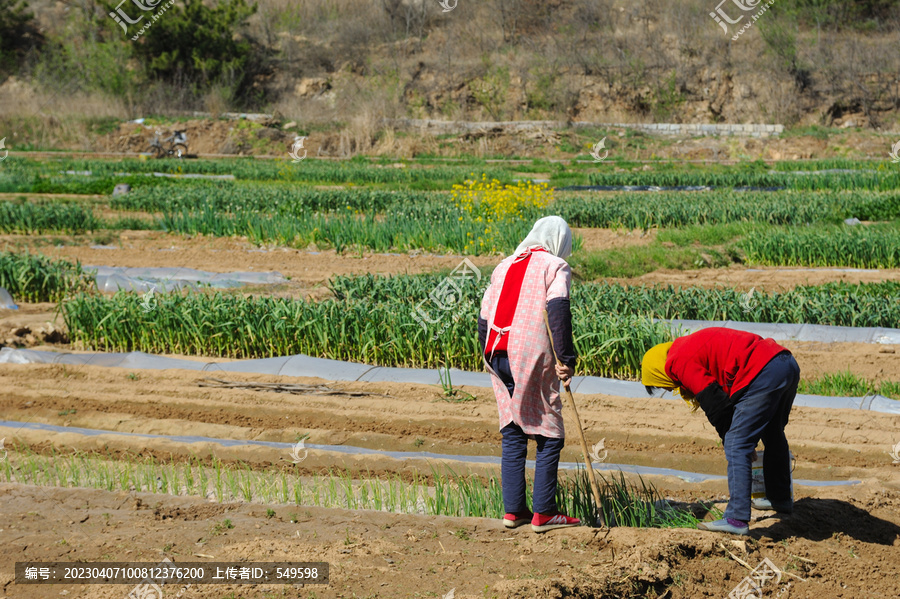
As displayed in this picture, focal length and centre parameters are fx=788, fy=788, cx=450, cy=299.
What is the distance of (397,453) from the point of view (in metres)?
5.28

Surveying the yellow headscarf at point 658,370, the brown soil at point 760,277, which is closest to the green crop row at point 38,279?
the brown soil at point 760,277

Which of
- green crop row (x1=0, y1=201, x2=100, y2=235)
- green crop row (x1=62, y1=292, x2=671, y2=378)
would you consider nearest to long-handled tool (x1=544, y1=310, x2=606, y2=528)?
green crop row (x1=62, y1=292, x2=671, y2=378)

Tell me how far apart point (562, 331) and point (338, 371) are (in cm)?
347

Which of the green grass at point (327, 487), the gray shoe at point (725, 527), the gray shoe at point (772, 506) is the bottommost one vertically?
the green grass at point (327, 487)

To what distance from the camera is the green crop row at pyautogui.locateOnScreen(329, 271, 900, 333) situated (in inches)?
291

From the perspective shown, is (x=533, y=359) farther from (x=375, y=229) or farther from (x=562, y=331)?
(x=375, y=229)

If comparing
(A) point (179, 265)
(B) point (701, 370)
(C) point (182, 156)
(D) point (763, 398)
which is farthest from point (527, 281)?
(C) point (182, 156)

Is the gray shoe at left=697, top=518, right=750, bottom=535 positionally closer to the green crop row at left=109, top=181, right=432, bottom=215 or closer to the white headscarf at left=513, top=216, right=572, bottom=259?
the white headscarf at left=513, top=216, right=572, bottom=259

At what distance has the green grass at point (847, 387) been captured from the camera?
227 inches

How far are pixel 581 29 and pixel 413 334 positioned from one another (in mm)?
34415

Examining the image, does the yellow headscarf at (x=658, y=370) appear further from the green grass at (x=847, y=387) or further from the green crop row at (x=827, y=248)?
the green crop row at (x=827, y=248)

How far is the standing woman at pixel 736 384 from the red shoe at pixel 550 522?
1.97 feet

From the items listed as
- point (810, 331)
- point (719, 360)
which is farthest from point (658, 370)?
Result: point (810, 331)

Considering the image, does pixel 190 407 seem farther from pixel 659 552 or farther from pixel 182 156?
pixel 182 156
